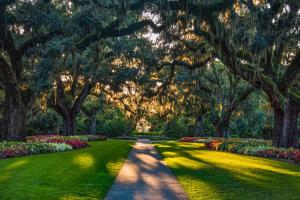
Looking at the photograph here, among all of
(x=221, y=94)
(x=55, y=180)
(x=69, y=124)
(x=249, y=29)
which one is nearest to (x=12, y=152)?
(x=55, y=180)

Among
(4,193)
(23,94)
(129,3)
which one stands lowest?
(4,193)

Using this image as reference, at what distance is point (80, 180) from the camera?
10.8 metres

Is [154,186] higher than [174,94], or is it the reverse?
[174,94]

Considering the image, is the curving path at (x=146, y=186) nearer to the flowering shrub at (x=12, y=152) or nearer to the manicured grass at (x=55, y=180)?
the manicured grass at (x=55, y=180)

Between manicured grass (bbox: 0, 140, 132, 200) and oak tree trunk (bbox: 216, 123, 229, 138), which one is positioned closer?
manicured grass (bbox: 0, 140, 132, 200)

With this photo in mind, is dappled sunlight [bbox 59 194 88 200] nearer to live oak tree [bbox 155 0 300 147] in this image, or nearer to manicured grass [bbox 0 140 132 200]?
manicured grass [bbox 0 140 132 200]

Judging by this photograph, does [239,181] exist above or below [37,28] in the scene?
below

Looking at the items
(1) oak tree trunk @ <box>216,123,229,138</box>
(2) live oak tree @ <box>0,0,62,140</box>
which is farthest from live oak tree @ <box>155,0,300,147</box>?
(1) oak tree trunk @ <box>216,123,229,138</box>

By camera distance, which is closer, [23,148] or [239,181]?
[239,181]

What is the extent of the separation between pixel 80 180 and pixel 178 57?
1662 centimetres

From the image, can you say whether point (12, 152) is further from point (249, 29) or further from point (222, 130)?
point (222, 130)

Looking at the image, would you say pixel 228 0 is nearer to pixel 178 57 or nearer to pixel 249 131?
pixel 178 57

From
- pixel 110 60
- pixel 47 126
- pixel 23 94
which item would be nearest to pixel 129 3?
pixel 23 94

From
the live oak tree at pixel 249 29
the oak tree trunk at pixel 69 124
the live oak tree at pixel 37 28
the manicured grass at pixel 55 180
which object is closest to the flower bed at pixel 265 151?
the live oak tree at pixel 249 29
